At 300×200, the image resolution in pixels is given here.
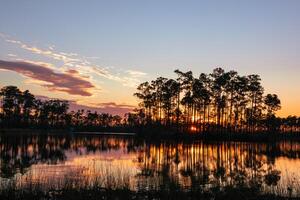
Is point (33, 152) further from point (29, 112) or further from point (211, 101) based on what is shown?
point (29, 112)

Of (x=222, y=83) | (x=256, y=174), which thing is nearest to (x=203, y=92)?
(x=222, y=83)

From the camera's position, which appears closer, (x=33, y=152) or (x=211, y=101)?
(x=33, y=152)

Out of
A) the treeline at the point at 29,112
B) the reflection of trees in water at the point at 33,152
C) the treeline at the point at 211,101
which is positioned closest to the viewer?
the reflection of trees in water at the point at 33,152

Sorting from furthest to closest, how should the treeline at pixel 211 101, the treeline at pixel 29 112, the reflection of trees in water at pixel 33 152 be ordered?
1. the treeline at pixel 29 112
2. the treeline at pixel 211 101
3. the reflection of trees in water at pixel 33 152

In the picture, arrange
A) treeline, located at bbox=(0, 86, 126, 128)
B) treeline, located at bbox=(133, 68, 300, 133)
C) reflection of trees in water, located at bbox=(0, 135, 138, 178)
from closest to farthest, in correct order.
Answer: reflection of trees in water, located at bbox=(0, 135, 138, 178)
treeline, located at bbox=(133, 68, 300, 133)
treeline, located at bbox=(0, 86, 126, 128)

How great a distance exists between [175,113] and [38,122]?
73802mm

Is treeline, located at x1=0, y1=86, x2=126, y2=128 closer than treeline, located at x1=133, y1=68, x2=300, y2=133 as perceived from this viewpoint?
No

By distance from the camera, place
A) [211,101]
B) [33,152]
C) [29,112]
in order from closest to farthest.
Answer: [33,152], [211,101], [29,112]

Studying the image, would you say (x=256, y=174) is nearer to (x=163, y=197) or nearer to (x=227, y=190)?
(x=227, y=190)

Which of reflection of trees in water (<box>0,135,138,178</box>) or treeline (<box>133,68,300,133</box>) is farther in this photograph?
treeline (<box>133,68,300,133</box>)

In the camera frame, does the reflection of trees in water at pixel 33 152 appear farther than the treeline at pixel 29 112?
No

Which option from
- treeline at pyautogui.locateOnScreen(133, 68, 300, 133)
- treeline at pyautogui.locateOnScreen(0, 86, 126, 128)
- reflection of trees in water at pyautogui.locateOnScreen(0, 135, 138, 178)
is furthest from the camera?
treeline at pyautogui.locateOnScreen(0, 86, 126, 128)

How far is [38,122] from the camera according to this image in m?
157

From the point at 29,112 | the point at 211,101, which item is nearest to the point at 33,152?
the point at 211,101
